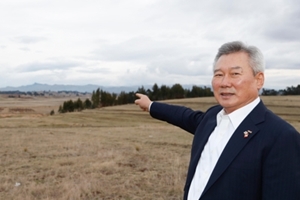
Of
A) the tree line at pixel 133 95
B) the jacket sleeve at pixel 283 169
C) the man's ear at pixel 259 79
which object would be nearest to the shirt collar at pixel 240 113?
the man's ear at pixel 259 79

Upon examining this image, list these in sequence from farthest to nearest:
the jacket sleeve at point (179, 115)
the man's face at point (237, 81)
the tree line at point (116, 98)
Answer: the tree line at point (116, 98) < the jacket sleeve at point (179, 115) < the man's face at point (237, 81)

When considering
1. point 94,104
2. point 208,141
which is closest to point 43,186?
point 208,141

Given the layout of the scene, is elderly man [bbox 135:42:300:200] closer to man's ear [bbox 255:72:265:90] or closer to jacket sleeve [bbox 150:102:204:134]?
man's ear [bbox 255:72:265:90]

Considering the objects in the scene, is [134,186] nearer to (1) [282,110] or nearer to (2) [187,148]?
(2) [187,148]

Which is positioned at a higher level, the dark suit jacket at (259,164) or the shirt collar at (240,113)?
the shirt collar at (240,113)

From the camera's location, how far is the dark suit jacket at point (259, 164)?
2.01 metres

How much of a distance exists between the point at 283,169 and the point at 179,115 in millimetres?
1379

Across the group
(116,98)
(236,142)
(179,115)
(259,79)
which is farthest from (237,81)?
(116,98)

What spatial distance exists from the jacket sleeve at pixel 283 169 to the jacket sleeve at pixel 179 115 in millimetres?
1083

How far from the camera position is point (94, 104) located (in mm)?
92062

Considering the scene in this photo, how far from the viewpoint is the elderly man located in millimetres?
2031

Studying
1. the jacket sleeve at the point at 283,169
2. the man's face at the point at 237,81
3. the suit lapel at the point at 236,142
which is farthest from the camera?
the man's face at the point at 237,81

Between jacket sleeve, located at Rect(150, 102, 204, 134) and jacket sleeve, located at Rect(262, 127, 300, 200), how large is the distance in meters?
1.08

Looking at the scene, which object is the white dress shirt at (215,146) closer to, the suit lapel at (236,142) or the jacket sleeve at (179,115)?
the suit lapel at (236,142)
